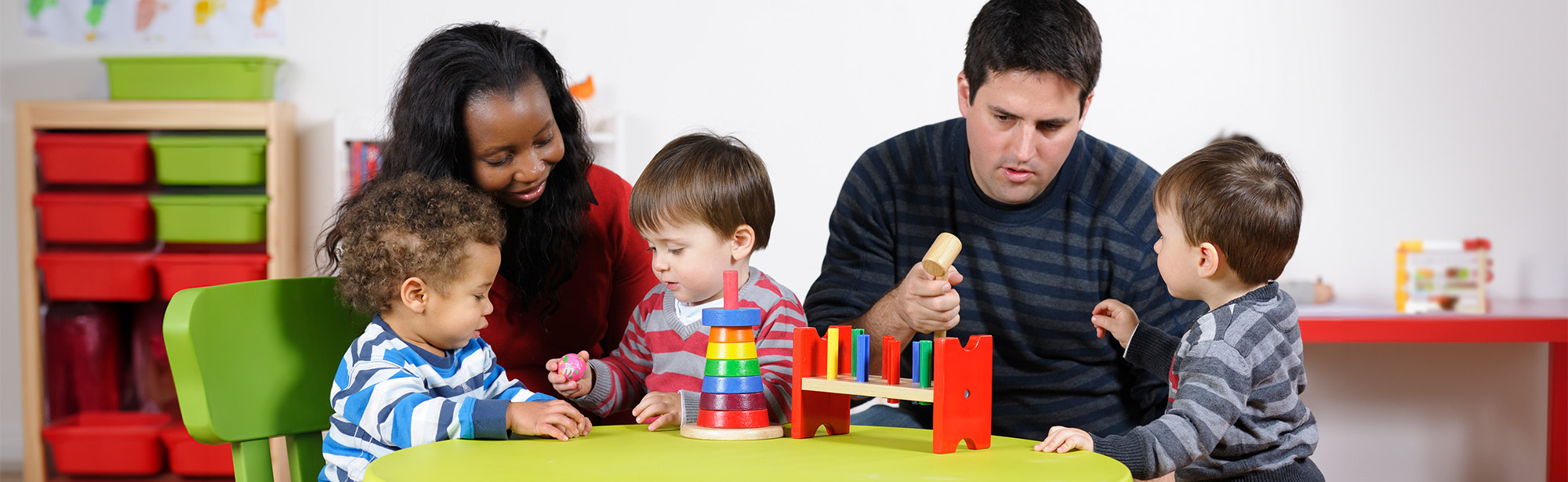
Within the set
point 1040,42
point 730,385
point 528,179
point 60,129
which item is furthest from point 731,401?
point 60,129

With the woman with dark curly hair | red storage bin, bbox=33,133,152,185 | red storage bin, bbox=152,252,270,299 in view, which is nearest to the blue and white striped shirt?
the woman with dark curly hair

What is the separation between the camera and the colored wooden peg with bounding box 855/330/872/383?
3.62 feet

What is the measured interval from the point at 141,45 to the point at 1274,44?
3.54 meters

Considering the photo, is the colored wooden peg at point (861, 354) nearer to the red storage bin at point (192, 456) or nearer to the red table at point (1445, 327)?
the red table at point (1445, 327)

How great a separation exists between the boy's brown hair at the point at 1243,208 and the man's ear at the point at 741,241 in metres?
0.52

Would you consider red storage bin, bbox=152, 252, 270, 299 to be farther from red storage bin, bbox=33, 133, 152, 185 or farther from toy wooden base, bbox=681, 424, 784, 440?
toy wooden base, bbox=681, 424, 784, 440

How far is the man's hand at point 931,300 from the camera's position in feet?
4.13

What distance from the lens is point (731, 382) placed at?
115 centimetres

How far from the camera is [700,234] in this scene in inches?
51.9

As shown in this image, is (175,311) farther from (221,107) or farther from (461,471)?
(221,107)

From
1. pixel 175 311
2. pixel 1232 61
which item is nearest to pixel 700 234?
pixel 175 311

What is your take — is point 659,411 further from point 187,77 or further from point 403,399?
point 187,77

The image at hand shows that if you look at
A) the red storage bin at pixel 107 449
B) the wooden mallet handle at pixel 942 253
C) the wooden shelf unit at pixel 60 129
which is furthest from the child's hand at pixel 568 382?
the red storage bin at pixel 107 449

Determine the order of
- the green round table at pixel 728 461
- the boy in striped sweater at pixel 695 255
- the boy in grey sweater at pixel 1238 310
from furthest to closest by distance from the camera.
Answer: the boy in striped sweater at pixel 695 255
the boy in grey sweater at pixel 1238 310
the green round table at pixel 728 461
